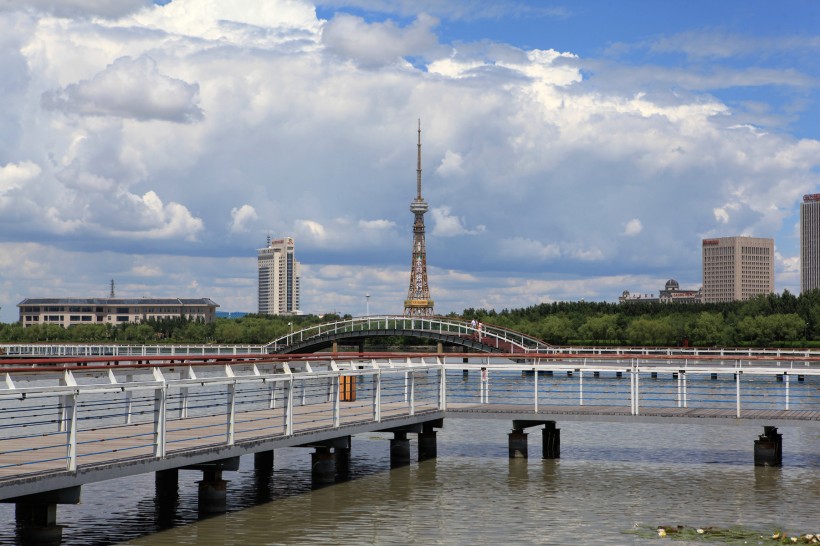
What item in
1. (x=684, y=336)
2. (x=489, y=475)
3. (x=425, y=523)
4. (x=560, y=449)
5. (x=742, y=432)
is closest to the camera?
(x=425, y=523)

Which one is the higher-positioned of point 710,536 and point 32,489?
point 32,489

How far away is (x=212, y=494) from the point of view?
2381 cm

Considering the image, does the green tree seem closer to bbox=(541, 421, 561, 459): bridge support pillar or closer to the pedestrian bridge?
the pedestrian bridge

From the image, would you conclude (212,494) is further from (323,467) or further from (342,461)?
(342,461)

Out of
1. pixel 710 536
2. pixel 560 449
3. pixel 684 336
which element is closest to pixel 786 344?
pixel 684 336

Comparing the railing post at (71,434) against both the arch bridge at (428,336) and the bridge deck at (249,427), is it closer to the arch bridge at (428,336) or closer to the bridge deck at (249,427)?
the bridge deck at (249,427)

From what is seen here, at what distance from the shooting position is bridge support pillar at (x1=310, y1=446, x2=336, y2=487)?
28.5 meters

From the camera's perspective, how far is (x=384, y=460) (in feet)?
112

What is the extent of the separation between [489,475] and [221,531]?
10.4 metres

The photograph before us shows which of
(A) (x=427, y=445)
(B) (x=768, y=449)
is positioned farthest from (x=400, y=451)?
(B) (x=768, y=449)

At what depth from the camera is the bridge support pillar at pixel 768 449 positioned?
1254 inches

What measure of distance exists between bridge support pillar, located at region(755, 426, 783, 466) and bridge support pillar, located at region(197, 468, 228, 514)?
1576 cm

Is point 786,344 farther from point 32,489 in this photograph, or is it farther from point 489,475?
point 32,489

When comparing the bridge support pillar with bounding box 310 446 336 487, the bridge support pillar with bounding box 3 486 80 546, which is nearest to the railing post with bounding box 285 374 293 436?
the bridge support pillar with bounding box 310 446 336 487
